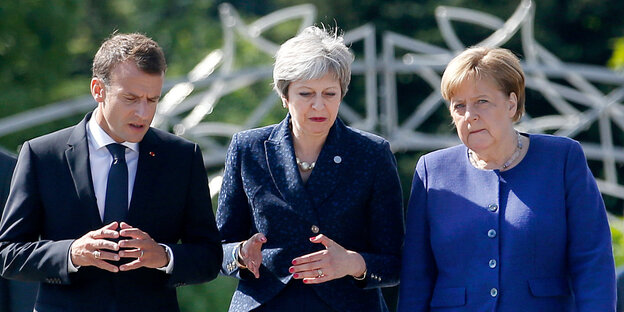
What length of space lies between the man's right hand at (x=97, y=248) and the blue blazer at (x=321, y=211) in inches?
24.3

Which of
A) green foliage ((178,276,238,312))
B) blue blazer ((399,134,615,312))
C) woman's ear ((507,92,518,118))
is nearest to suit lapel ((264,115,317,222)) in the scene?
blue blazer ((399,134,615,312))

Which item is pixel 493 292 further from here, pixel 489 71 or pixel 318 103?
pixel 318 103

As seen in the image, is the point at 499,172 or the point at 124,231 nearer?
the point at 124,231

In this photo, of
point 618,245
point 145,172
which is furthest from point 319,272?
point 618,245

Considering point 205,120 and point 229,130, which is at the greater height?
point 205,120

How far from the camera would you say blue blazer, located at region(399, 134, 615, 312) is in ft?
14.5

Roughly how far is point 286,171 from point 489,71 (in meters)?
0.90

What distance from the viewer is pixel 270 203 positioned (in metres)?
4.70

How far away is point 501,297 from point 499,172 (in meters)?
0.49

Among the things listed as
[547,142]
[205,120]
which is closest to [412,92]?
[205,120]

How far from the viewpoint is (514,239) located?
448 cm

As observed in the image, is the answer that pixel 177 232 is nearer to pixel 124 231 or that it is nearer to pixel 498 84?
pixel 124 231

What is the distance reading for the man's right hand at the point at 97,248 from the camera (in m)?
4.18

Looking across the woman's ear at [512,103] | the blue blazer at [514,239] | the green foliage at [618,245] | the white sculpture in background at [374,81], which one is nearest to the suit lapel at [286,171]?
the blue blazer at [514,239]
